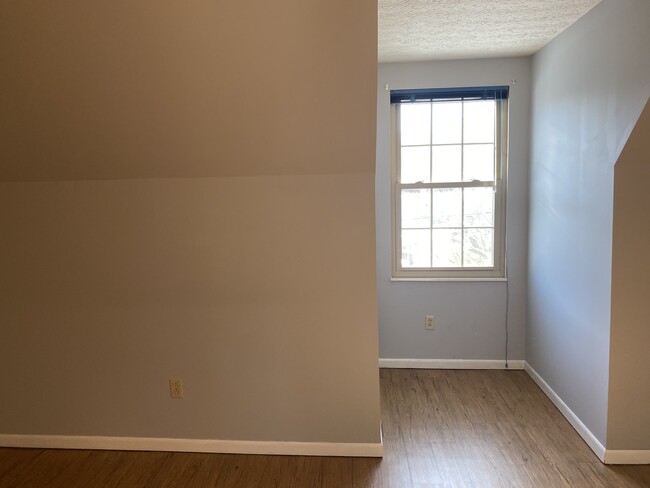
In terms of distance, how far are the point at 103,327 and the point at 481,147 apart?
299cm

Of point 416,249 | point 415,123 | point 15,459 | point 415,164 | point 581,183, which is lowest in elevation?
point 15,459

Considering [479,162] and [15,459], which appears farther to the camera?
[479,162]

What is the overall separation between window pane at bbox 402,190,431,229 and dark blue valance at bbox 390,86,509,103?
74 centimetres

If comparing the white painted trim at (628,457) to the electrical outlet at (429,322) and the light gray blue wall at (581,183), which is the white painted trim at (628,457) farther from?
the electrical outlet at (429,322)

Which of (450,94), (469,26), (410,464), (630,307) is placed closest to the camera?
(630,307)

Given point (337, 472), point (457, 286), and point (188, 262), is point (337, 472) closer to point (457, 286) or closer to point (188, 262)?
point (188, 262)

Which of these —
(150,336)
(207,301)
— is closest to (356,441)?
(207,301)

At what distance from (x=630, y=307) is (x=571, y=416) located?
2.87 ft

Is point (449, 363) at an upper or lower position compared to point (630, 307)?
lower

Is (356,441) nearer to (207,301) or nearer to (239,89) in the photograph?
(207,301)

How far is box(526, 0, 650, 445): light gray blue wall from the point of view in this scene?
206cm

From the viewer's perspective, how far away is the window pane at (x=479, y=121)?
3.35m

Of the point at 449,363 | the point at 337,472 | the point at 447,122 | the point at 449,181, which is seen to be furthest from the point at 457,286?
the point at 337,472

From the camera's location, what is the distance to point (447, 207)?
3428 millimetres
